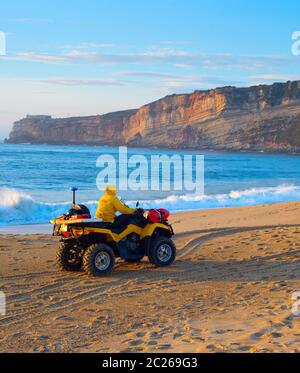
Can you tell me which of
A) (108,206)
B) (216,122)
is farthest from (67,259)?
(216,122)

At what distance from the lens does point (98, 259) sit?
932cm

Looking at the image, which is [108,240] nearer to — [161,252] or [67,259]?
[67,259]

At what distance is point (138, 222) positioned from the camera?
992 centimetres

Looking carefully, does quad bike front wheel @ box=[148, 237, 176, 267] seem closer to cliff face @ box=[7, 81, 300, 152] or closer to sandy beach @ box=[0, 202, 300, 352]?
sandy beach @ box=[0, 202, 300, 352]

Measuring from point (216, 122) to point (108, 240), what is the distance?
366ft

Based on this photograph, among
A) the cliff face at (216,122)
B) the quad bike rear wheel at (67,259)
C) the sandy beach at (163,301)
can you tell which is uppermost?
the cliff face at (216,122)

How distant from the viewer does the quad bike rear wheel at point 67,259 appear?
9734 millimetres
